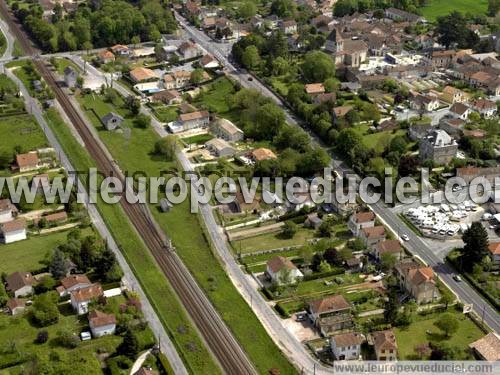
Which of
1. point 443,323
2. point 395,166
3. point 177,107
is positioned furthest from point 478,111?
point 443,323

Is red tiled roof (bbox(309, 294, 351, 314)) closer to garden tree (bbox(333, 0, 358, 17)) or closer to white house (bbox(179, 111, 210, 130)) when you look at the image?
white house (bbox(179, 111, 210, 130))

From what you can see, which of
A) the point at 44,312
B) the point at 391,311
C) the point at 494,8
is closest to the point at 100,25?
the point at 494,8

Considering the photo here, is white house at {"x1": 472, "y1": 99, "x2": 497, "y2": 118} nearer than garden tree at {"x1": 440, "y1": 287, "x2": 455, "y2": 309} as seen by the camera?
No

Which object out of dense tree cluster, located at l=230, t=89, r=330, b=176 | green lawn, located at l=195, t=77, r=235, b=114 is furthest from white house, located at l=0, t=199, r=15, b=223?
green lawn, located at l=195, t=77, r=235, b=114

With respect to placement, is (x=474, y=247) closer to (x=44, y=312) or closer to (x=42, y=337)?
(x=44, y=312)

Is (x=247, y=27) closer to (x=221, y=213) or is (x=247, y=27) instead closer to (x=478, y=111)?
(x=478, y=111)
